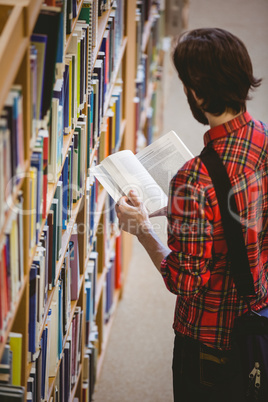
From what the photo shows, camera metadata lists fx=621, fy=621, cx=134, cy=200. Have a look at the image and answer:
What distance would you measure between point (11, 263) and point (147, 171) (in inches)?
26.2

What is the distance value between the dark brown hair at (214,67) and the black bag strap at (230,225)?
0.12 m

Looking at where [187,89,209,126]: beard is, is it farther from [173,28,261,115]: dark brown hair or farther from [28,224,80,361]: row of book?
[28,224,80,361]: row of book

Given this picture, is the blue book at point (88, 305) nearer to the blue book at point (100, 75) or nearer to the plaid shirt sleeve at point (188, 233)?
the blue book at point (100, 75)

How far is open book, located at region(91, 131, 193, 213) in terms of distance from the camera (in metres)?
1.83

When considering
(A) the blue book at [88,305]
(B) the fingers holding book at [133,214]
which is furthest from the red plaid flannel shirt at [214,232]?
(A) the blue book at [88,305]

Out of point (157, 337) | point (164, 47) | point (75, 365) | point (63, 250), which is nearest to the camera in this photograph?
point (63, 250)

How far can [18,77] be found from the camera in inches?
50.6

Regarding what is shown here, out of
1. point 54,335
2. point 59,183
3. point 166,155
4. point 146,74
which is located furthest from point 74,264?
point 146,74

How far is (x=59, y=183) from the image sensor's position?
1.83 m

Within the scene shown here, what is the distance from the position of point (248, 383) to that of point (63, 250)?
70 centimetres

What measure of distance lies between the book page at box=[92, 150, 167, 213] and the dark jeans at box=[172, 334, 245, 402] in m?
0.42

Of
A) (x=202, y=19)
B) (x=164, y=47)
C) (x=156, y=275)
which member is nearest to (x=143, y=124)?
(x=156, y=275)

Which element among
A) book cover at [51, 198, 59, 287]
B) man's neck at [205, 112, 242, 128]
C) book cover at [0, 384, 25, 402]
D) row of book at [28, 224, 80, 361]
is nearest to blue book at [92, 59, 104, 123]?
row of book at [28, 224, 80, 361]

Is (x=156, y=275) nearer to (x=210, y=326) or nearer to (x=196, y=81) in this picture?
(x=210, y=326)
